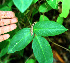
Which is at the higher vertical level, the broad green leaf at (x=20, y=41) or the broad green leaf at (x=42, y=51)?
the broad green leaf at (x=20, y=41)

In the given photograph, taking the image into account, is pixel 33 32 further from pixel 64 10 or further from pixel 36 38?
pixel 64 10

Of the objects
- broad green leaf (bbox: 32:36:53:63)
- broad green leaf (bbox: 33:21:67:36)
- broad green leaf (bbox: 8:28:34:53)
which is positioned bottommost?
broad green leaf (bbox: 32:36:53:63)

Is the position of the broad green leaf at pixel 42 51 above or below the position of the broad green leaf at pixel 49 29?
below

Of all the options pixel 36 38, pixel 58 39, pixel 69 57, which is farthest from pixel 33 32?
pixel 69 57

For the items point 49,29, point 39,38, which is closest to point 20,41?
point 39,38

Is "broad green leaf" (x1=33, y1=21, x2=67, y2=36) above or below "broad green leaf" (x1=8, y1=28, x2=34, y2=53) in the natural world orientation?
above

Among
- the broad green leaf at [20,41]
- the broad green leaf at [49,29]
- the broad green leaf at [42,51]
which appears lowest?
the broad green leaf at [42,51]

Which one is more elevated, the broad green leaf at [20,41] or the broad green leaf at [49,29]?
the broad green leaf at [49,29]
